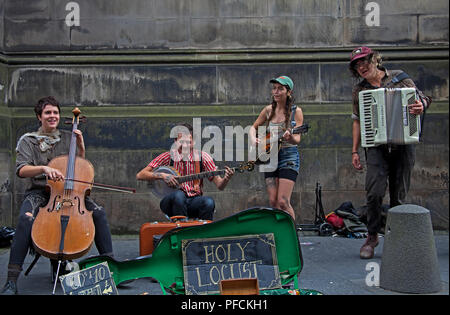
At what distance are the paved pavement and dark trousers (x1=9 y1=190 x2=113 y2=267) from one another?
33 centimetres

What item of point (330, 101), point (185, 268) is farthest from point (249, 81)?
point (185, 268)

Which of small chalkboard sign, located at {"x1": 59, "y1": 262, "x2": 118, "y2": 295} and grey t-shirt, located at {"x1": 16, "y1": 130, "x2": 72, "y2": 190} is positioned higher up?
grey t-shirt, located at {"x1": 16, "y1": 130, "x2": 72, "y2": 190}

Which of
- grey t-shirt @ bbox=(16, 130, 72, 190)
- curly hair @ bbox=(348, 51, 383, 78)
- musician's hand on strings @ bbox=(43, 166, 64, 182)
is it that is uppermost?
curly hair @ bbox=(348, 51, 383, 78)

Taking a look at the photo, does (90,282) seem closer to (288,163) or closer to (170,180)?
(170,180)

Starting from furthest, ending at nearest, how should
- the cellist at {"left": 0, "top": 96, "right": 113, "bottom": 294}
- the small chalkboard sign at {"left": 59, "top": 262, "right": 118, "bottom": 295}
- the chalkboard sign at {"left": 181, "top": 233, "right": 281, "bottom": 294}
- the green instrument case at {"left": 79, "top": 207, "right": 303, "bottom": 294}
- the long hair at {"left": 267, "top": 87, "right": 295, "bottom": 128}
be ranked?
the long hair at {"left": 267, "top": 87, "right": 295, "bottom": 128}
the cellist at {"left": 0, "top": 96, "right": 113, "bottom": 294}
the green instrument case at {"left": 79, "top": 207, "right": 303, "bottom": 294}
the chalkboard sign at {"left": 181, "top": 233, "right": 281, "bottom": 294}
the small chalkboard sign at {"left": 59, "top": 262, "right": 118, "bottom": 295}

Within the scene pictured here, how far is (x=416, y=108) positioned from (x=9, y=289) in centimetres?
382

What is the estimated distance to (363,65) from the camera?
16.4 feet

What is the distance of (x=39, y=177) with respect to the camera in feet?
13.4

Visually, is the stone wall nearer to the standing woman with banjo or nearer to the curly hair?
the standing woman with banjo

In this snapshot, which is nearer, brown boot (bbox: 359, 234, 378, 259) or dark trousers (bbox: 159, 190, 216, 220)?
dark trousers (bbox: 159, 190, 216, 220)

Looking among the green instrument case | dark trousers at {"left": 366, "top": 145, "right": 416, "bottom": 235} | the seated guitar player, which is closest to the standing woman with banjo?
the seated guitar player

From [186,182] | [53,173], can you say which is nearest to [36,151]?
[53,173]

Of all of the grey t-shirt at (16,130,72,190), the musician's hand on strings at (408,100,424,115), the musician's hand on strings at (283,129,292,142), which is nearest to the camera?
the grey t-shirt at (16,130,72,190)

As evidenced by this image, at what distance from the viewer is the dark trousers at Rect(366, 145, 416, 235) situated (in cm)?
496
